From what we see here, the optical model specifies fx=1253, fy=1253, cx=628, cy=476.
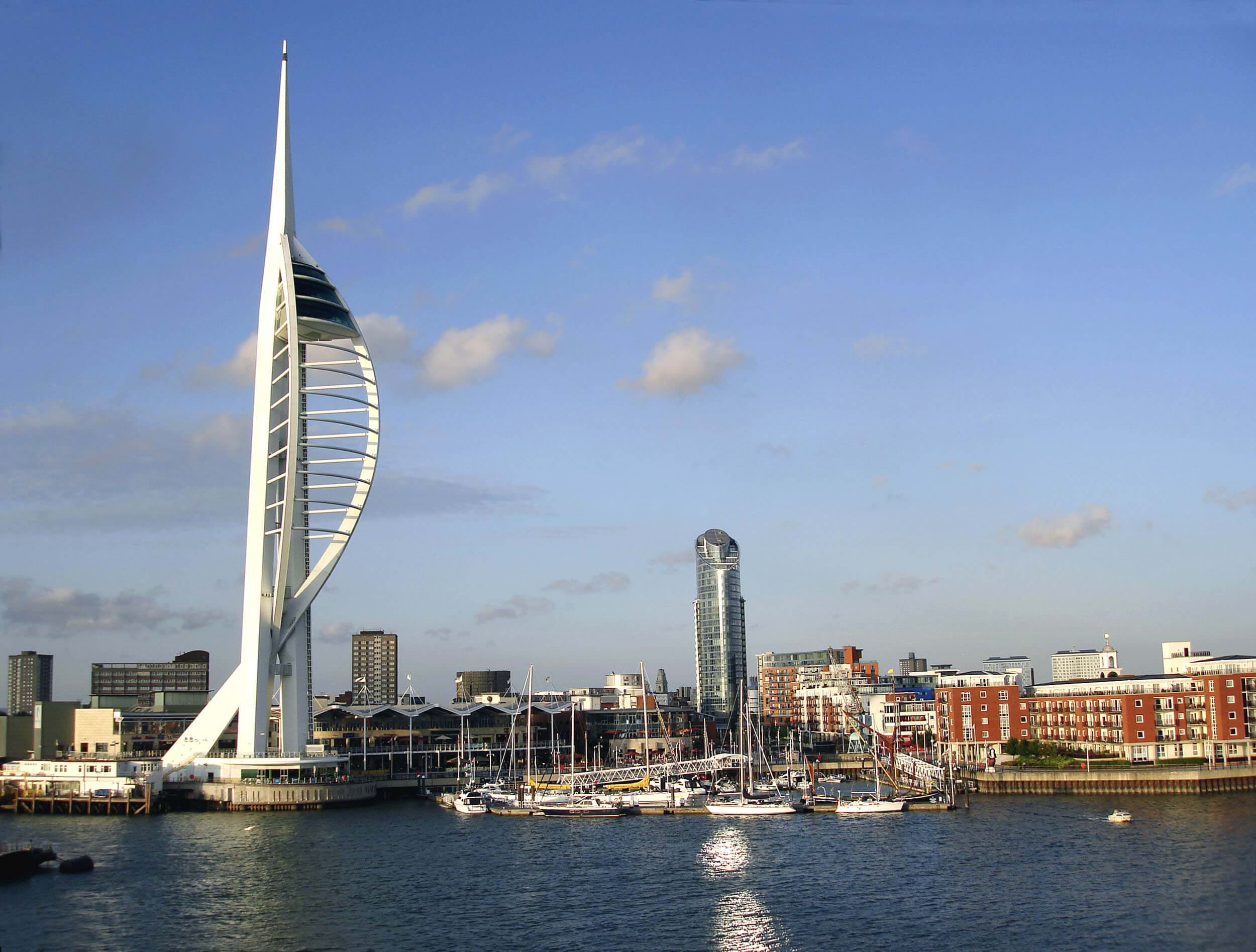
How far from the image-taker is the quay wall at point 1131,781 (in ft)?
275

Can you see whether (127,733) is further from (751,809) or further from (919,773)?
(919,773)

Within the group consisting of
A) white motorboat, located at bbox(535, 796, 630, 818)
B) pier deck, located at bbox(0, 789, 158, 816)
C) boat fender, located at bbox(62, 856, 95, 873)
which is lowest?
white motorboat, located at bbox(535, 796, 630, 818)

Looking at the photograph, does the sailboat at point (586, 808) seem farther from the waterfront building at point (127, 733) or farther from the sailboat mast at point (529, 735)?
the waterfront building at point (127, 733)

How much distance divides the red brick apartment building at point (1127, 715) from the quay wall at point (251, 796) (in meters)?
51.4

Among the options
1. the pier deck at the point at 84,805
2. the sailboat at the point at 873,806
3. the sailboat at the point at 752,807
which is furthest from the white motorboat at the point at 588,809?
the pier deck at the point at 84,805

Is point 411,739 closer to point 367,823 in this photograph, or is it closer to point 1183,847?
point 367,823

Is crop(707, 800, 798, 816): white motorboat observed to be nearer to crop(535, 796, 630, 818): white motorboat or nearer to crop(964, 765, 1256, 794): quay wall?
crop(535, 796, 630, 818): white motorboat

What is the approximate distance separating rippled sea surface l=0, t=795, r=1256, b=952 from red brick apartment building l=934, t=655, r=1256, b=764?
1952 centimetres

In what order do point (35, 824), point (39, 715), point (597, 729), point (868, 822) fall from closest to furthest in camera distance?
1. point (868, 822)
2. point (35, 824)
3. point (39, 715)
4. point (597, 729)

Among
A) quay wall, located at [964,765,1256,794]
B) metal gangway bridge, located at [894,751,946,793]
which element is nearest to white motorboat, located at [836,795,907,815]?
metal gangway bridge, located at [894,751,946,793]

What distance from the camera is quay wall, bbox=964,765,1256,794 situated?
8369 centimetres

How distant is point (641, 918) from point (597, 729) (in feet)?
305

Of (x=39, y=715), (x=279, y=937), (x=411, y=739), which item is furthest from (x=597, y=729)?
(x=279, y=937)

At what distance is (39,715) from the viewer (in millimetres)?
114062
